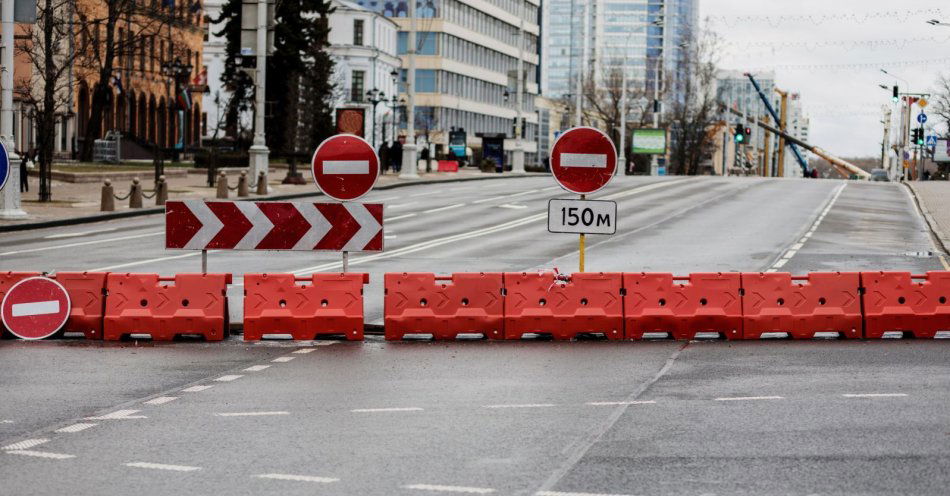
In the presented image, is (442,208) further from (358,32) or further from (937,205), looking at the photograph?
(358,32)

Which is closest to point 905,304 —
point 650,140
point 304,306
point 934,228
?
point 304,306

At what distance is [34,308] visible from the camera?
14.5 m

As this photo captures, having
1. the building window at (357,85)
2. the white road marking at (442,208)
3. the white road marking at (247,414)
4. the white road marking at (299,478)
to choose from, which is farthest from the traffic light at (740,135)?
the white road marking at (299,478)

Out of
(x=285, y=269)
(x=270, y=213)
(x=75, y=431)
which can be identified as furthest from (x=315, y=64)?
(x=75, y=431)

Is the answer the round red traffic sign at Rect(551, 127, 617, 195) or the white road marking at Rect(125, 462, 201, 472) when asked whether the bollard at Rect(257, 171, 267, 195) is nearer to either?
the round red traffic sign at Rect(551, 127, 617, 195)

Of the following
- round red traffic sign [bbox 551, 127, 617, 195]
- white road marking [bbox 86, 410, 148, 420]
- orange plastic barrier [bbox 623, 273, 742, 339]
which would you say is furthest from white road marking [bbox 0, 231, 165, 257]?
white road marking [bbox 86, 410, 148, 420]

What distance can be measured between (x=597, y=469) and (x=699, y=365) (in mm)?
4904

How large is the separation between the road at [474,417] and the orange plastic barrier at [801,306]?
0.40 meters

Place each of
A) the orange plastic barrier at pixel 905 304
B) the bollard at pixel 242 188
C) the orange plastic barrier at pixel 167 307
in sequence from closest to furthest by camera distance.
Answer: the orange plastic barrier at pixel 167 307 < the orange plastic barrier at pixel 905 304 < the bollard at pixel 242 188

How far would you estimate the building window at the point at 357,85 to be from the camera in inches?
4921

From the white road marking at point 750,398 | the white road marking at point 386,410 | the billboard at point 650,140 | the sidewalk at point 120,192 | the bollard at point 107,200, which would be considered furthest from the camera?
the billboard at point 650,140

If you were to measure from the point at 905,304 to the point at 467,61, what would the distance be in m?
136

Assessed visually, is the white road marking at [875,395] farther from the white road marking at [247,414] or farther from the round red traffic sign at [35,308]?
the round red traffic sign at [35,308]

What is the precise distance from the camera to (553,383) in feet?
37.0
